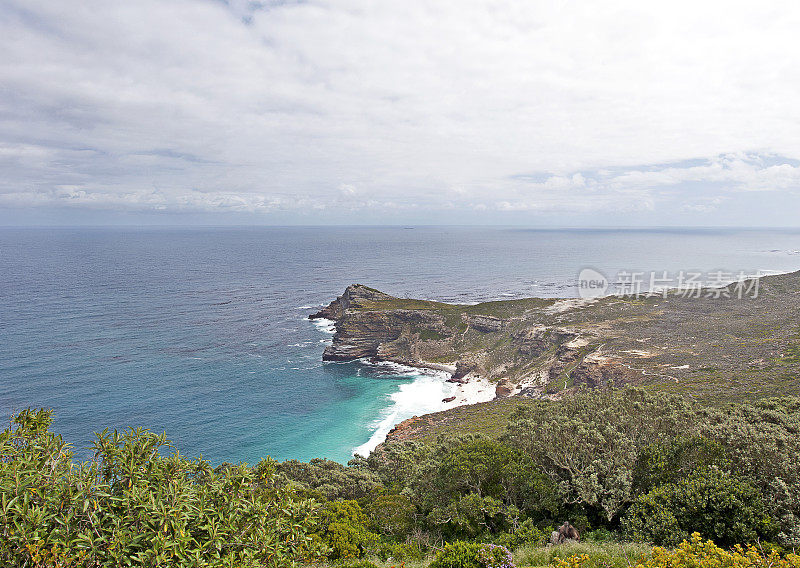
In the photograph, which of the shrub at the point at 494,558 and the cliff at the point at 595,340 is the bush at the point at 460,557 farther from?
the cliff at the point at 595,340

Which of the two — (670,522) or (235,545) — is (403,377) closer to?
(670,522)

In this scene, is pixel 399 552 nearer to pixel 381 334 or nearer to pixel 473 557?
pixel 473 557

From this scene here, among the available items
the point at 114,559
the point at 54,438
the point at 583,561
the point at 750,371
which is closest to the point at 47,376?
the point at 54,438

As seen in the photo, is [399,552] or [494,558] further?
[399,552]

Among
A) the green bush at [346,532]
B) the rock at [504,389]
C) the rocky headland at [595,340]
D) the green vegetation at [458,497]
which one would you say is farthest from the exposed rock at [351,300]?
the green bush at [346,532]

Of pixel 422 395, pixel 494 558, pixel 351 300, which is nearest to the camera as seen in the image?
pixel 494 558

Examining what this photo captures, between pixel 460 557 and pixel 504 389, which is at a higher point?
pixel 460 557

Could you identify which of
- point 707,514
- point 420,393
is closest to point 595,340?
point 420,393
